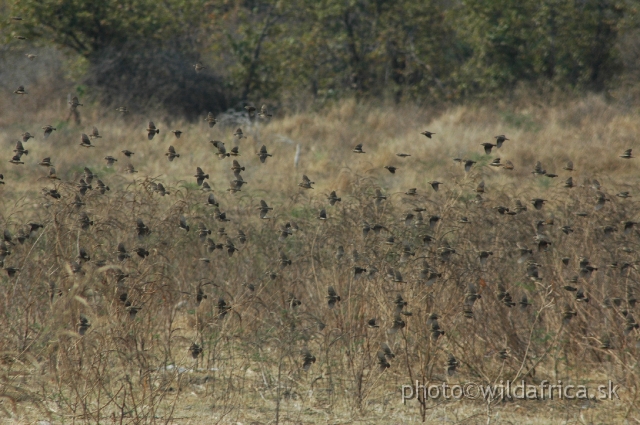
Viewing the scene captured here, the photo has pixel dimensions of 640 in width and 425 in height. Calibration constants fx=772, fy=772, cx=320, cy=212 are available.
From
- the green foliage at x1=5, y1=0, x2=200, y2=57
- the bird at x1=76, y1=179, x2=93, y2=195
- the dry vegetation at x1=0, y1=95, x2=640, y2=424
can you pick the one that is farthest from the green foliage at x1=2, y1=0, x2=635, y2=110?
the bird at x1=76, y1=179, x2=93, y2=195

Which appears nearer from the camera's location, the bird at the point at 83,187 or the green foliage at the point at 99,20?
the bird at the point at 83,187

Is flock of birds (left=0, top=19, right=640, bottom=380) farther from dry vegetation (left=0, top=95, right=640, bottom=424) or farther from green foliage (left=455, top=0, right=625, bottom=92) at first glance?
green foliage (left=455, top=0, right=625, bottom=92)

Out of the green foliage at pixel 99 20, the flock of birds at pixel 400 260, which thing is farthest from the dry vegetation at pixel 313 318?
the green foliage at pixel 99 20

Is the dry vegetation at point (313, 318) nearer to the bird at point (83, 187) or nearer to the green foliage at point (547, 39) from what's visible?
the bird at point (83, 187)

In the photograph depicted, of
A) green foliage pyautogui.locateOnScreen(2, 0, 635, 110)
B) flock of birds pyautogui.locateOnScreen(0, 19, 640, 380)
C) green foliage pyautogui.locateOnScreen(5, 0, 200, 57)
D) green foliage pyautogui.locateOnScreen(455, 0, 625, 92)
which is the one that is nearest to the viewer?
flock of birds pyautogui.locateOnScreen(0, 19, 640, 380)

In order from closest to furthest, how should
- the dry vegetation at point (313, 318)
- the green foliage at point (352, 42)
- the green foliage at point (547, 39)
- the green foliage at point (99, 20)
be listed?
the dry vegetation at point (313, 318), the green foliage at point (99, 20), the green foliage at point (352, 42), the green foliage at point (547, 39)

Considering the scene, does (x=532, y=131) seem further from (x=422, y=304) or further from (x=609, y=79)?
(x=422, y=304)

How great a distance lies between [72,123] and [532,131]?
9654 millimetres

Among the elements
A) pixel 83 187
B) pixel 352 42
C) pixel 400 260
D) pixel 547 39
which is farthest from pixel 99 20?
pixel 400 260

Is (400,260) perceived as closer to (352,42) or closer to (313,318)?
(313,318)

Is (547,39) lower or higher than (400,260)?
lower

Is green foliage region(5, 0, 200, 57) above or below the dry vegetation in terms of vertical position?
above

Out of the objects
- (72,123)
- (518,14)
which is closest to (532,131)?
(518,14)

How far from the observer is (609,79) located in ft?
63.9
